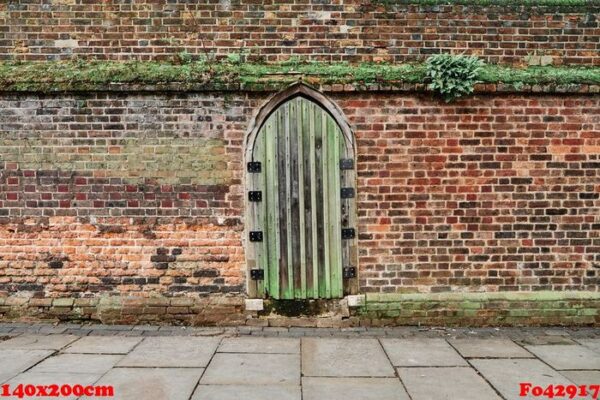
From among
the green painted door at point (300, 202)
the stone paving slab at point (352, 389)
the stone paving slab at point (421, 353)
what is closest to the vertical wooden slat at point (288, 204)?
the green painted door at point (300, 202)

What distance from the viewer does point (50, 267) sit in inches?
210

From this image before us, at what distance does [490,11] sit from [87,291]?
573 centimetres

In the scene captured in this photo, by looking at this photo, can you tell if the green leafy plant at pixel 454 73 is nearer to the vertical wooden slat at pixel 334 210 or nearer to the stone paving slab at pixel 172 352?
the vertical wooden slat at pixel 334 210

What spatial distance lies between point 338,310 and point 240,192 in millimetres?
1792

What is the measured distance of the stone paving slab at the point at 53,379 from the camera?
3.75 metres

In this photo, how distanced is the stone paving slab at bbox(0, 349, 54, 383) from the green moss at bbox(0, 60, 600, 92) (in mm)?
2830

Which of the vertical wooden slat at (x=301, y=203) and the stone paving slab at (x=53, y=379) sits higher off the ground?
the vertical wooden slat at (x=301, y=203)

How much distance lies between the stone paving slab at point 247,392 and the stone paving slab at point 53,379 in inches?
37.6

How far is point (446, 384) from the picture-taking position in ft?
12.5

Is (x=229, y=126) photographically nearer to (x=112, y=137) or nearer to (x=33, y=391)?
(x=112, y=137)

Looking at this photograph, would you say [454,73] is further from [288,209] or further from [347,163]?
[288,209]

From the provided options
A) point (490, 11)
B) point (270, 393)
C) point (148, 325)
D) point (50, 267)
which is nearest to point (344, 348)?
point (270, 393)

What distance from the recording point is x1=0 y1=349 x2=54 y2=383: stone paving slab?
3949 mm

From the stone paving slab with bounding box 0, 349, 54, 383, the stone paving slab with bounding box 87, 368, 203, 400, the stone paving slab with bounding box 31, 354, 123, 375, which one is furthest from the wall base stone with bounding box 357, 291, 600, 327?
the stone paving slab with bounding box 0, 349, 54, 383
